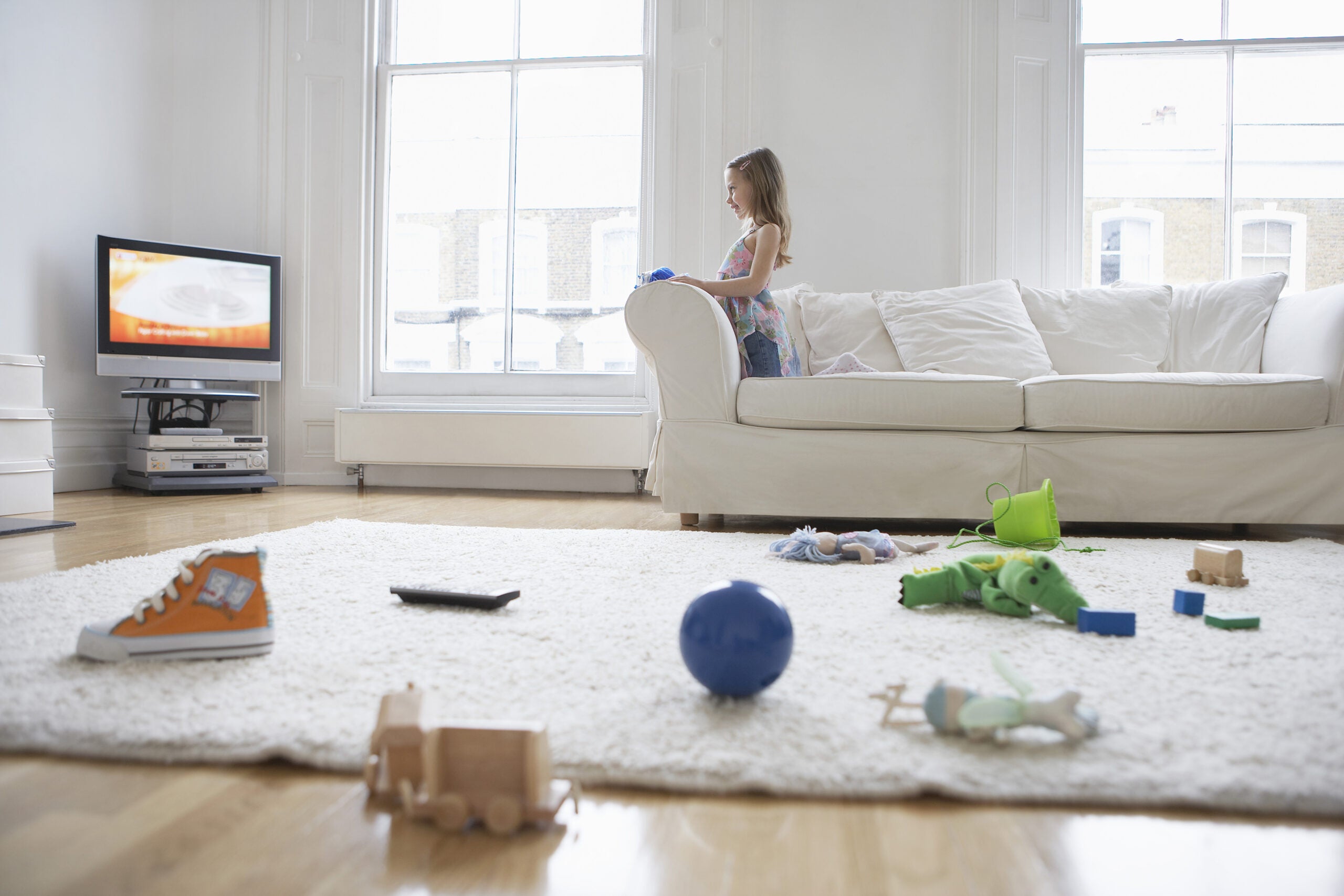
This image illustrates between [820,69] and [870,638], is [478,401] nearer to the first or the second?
[820,69]

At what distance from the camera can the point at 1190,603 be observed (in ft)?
4.18

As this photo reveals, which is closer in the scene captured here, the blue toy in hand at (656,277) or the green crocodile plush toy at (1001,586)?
the green crocodile plush toy at (1001,586)

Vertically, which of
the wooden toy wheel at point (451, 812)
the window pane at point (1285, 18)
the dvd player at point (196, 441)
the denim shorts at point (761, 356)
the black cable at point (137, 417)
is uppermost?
the window pane at point (1285, 18)

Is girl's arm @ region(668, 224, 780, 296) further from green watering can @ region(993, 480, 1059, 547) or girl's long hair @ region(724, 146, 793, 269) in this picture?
green watering can @ region(993, 480, 1059, 547)

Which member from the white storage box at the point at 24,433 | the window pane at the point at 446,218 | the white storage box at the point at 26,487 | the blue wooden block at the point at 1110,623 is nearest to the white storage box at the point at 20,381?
the white storage box at the point at 24,433

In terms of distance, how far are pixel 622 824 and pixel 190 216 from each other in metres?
4.56

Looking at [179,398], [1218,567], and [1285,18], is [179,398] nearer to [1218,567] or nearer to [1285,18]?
[1218,567]

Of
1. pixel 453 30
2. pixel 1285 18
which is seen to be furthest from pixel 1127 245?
pixel 453 30

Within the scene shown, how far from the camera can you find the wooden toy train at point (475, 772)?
0.62 m

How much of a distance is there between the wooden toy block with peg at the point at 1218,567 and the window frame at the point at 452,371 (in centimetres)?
278

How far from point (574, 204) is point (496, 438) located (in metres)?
1.24

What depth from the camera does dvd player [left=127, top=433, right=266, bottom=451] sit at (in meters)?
3.55

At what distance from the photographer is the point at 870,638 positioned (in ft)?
3.65

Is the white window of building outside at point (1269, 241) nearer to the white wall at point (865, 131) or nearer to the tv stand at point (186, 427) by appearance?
the white wall at point (865, 131)
